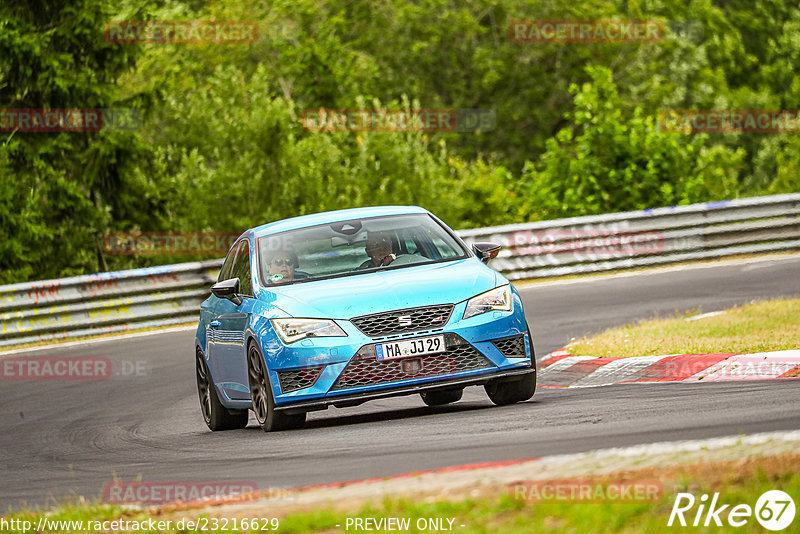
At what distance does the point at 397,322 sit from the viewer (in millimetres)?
9227

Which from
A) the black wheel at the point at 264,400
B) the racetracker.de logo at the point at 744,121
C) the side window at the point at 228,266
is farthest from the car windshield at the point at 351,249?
the racetracker.de logo at the point at 744,121

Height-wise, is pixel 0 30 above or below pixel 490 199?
above

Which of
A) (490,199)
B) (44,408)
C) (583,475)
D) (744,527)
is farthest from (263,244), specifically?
(490,199)

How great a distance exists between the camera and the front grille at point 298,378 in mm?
9211

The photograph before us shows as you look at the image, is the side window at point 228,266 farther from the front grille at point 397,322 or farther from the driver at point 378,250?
the front grille at point 397,322

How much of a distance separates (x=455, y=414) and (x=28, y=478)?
2895 millimetres

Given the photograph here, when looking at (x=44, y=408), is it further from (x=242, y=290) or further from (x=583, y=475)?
(x=583, y=475)

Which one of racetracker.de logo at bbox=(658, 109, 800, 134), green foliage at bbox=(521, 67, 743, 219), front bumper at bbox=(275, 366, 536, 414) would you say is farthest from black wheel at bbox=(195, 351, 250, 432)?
racetracker.de logo at bbox=(658, 109, 800, 134)

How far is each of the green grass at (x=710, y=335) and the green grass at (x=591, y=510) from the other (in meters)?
5.82

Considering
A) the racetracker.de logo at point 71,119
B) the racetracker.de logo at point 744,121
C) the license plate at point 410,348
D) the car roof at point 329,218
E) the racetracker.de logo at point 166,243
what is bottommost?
the racetracker.de logo at point 744,121

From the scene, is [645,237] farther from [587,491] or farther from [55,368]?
[587,491]

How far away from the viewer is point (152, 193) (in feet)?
99.1

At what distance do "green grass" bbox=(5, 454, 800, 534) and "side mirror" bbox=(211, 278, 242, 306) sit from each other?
4.80 m

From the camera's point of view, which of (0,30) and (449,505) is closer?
(449,505)
